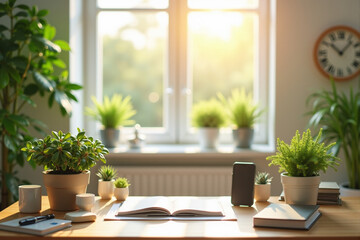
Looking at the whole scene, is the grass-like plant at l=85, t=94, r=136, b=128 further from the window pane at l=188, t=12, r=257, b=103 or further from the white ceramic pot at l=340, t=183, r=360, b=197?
the white ceramic pot at l=340, t=183, r=360, b=197

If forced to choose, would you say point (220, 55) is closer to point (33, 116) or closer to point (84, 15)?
point (84, 15)

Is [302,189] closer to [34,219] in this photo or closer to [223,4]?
[34,219]

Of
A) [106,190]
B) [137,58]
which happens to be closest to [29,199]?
[106,190]

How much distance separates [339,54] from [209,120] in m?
1.20

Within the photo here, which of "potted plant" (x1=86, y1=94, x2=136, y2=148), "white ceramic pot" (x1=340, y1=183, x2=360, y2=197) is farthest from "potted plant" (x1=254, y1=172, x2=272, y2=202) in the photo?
"potted plant" (x1=86, y1=94, x2=136, y2=148)

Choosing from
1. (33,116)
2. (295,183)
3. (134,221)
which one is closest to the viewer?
(134,221)

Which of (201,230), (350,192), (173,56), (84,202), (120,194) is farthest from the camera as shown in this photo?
(173,56)

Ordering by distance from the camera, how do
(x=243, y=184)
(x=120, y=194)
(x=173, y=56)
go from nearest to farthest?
(x=243, y=184), (x=120, y=194), (x=173, y=56)

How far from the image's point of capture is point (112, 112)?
3.92 metres

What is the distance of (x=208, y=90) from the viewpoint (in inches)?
169

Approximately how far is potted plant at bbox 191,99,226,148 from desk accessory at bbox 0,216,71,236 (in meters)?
2.16

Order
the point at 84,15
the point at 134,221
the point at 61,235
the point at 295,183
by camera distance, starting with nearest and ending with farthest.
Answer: the point at 61,235 → the point at 134,221 → the point at 295,183 → the point at 84,15

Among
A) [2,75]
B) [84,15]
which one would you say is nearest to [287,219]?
[2,75]

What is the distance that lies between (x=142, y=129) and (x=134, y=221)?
2.32 m
